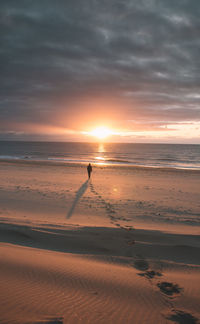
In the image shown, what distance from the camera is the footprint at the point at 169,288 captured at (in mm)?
4505

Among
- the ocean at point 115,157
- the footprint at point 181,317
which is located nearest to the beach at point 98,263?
the footprint at point 181,317

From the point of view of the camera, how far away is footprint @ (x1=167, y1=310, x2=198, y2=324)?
12.1ft

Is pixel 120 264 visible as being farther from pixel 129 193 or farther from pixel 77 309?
pixel 129 193

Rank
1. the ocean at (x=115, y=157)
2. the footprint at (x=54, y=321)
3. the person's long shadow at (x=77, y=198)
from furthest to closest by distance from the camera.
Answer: the ocean at (x=115, y=157) < the person's long shadow at (x=77, y=198) < the footprint at (x=54, y=321)

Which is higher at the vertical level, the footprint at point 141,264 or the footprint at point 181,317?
the footprint at point 181,317

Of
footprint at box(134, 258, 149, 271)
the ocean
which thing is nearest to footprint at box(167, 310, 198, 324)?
footprint at box(134, 258, 149, 271)

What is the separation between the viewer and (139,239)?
24.0 ft

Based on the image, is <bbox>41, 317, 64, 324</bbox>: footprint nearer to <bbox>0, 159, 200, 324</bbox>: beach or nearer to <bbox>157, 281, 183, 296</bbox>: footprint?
<bbox>0, 159, 200, 324</bbox>: beach

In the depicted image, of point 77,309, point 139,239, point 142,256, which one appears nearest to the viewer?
point 77,309

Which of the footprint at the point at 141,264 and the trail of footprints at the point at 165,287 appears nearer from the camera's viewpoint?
the trail of footprints at the point at 165,287

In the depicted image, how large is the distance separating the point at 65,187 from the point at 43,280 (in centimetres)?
1185

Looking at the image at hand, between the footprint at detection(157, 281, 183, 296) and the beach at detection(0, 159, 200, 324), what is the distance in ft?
0.08

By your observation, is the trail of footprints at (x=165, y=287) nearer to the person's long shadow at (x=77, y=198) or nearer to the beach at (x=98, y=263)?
the beach at (x=98, y=263)

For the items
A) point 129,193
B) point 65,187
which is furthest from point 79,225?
point 65,187
